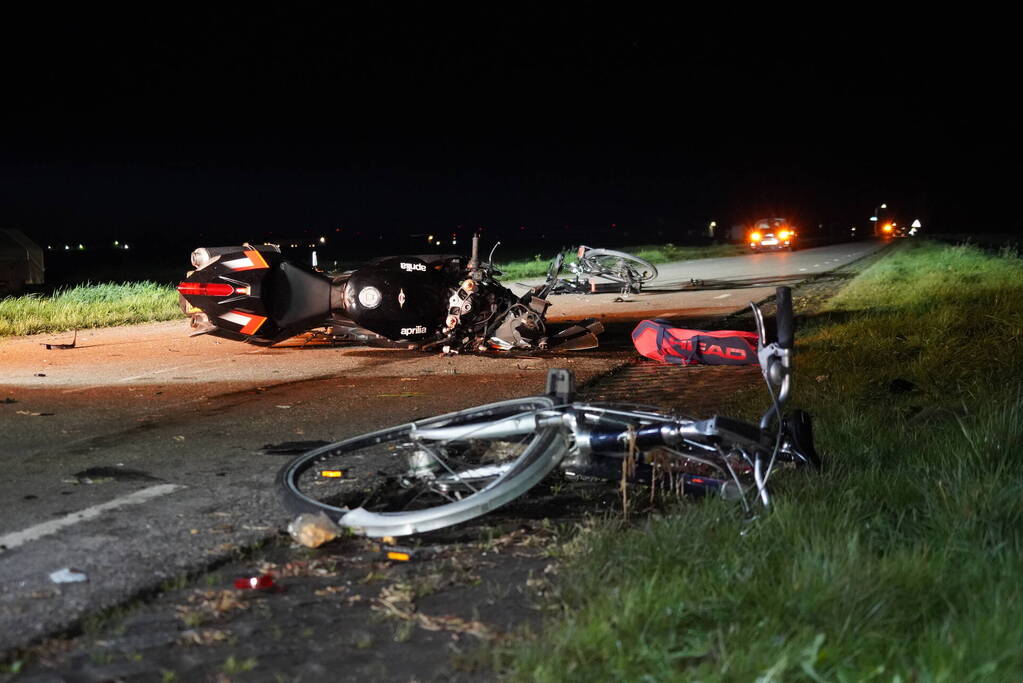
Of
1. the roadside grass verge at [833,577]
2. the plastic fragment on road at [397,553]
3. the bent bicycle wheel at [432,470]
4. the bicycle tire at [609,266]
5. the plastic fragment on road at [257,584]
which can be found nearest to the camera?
the roadside grass verge at [833,577]

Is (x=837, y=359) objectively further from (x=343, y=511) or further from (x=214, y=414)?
(x=343, y=511)

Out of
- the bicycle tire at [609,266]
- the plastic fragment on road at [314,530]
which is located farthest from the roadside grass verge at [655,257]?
the plastic fragment on road at [314,530]

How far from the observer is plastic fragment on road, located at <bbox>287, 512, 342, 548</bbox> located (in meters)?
4.92

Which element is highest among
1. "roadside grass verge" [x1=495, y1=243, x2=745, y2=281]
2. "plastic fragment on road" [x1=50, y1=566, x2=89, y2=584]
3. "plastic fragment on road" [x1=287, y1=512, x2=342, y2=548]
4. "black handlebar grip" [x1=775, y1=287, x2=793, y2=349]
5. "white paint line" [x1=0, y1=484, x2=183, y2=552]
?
"black handlebar grip" [x1=775, y1=287, x2=793, y2=349]

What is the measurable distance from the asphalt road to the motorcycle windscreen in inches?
16.5

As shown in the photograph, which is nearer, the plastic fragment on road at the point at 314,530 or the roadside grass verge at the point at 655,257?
the plastic fragment on road at the point at 314,530

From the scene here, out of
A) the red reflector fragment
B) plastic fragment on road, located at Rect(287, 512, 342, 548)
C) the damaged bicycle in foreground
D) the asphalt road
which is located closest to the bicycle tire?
the asphalt road

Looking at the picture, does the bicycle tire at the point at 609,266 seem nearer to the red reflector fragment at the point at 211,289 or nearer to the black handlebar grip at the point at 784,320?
the red reflector fragment at the point at 211,289

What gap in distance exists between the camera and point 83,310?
1867 cm

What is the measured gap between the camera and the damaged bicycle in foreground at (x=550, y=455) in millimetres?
4801

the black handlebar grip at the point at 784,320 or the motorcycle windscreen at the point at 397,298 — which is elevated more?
the black handlebar grip at the point at 784,320

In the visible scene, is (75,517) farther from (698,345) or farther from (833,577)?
(833,577)

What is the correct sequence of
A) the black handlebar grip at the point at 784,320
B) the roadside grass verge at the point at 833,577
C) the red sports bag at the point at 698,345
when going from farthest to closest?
the red sports bag at the point at 698,345 < the black handlebar grip at the point at 784,320 < the roadside grass verge at the point at 833,577

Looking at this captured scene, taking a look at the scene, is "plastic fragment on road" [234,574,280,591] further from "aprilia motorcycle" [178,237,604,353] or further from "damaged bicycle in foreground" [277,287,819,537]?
"aprilia motorcycle" [178,237,604,353]
